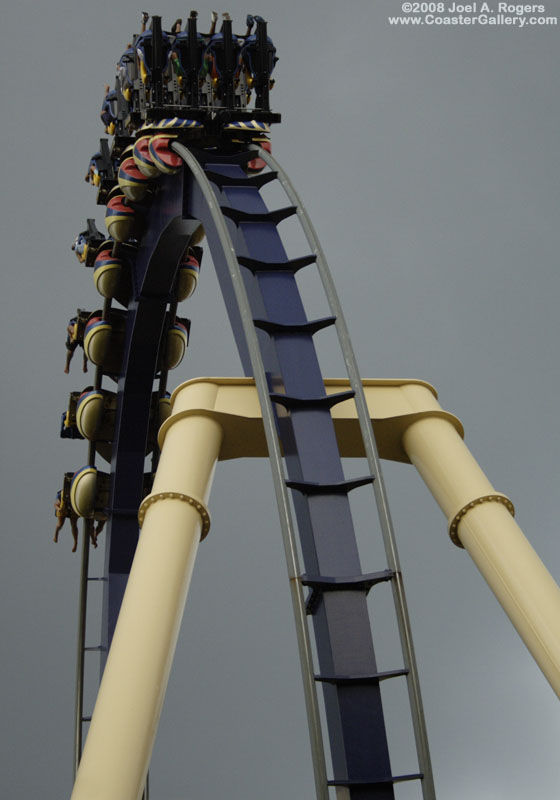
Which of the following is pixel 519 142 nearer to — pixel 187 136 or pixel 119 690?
pixel 187 136

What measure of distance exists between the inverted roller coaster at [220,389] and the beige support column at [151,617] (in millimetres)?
11

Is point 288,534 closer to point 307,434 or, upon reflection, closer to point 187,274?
point 307,434

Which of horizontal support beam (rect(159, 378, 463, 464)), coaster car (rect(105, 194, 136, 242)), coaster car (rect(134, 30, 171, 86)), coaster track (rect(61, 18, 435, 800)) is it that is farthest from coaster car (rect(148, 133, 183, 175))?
horizontal support beam (rect(159, 378, 463, 464))

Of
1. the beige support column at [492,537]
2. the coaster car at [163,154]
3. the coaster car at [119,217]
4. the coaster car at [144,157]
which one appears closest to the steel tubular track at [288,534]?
the beige support column at [492,537]

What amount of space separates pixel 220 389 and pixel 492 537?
163 centimetres

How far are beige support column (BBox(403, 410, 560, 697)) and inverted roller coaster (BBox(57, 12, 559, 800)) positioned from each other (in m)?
0.03

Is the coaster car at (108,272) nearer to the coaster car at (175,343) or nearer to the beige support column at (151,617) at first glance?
the coaster car at (175,343)

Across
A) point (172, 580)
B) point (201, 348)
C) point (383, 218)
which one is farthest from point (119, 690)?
point (383, 218)

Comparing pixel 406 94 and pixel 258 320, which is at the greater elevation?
pixel 406 94

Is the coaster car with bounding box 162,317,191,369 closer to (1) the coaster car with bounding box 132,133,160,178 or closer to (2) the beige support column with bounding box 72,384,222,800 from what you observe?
(1) the coaster car with bounding box 132,133,160,178

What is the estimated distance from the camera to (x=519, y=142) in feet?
66.5

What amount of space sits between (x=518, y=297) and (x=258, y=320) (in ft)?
46.8

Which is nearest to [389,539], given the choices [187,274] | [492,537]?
[492,537]

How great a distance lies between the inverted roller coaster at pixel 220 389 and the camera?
5.03 meters
